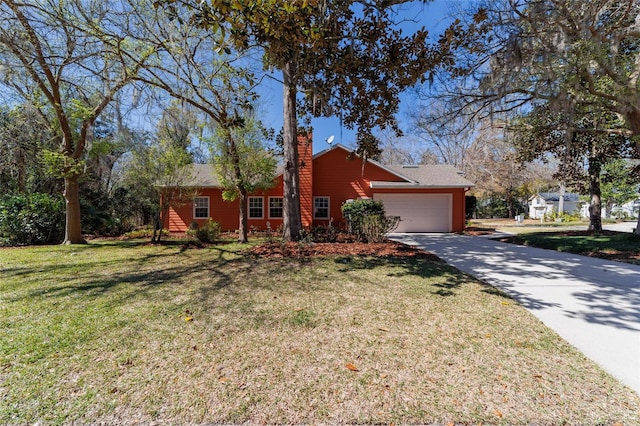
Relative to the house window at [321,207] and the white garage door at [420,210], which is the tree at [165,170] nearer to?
the house window at [321,207]

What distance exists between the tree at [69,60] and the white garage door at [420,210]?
11702 mm

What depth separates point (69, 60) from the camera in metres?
7.19

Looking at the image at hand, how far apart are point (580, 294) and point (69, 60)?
12.2m

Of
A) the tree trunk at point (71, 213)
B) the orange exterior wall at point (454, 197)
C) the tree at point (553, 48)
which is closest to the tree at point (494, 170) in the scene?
the orange exterior wall at point (454, 197)

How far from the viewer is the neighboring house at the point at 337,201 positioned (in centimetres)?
1466

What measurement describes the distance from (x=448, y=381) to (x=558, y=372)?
3.38 feet

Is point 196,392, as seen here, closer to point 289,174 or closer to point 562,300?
point 562,300

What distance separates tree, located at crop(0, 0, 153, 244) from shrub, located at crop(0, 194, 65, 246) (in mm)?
863

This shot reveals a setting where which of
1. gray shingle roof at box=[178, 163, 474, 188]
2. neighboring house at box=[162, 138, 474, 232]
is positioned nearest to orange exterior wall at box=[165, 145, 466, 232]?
neighboring house at box=[162, 138, 474, 232]

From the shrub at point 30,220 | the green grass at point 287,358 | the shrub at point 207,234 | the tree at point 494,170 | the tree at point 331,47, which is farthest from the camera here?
the tree at point 494,170

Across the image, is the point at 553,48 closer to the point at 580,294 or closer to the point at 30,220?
the point at 580,294

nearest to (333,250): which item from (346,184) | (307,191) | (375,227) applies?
(375,227)

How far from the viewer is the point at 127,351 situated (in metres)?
2.70

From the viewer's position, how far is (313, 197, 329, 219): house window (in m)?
14.9
